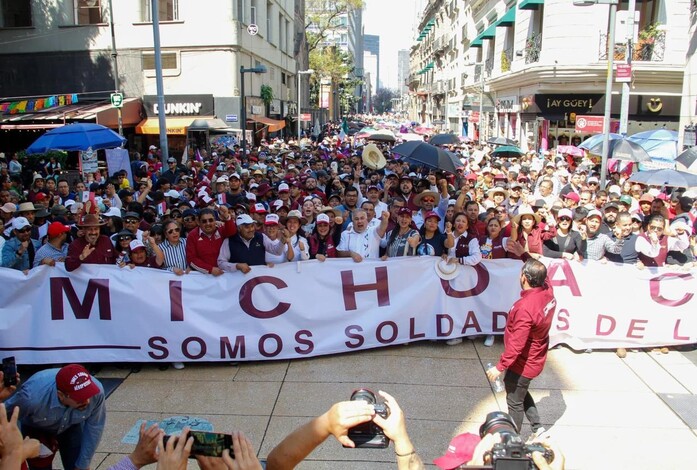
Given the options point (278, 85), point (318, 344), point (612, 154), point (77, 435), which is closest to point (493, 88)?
point (278, 85)

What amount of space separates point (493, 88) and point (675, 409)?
101ft

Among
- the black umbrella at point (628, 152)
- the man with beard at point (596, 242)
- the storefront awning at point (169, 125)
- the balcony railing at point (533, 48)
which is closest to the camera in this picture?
the man with beard at point (596, 242)

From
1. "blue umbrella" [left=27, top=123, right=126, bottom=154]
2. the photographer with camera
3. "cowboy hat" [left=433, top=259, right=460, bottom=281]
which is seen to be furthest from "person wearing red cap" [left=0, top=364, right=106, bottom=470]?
"blue umbrella" [left=27, top=123, right=126, bottom=154]

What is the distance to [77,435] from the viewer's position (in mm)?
3725

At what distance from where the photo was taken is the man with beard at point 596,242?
22.2 feet

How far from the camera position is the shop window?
92.3ft

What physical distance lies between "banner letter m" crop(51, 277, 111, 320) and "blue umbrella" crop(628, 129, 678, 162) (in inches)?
460

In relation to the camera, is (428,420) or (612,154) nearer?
(428,420)

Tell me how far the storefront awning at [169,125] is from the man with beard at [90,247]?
822 inches

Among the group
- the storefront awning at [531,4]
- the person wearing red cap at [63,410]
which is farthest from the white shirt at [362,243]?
the storefront awning at [531,4]

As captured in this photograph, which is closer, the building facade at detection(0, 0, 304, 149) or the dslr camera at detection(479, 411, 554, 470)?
the dslr camera at detection(479, 411, 554, 470)

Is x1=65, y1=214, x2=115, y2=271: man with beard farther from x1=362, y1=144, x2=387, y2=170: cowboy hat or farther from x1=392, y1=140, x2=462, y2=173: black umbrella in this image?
x1=362, y1=144, x2=387, y2=170: cowboy hat

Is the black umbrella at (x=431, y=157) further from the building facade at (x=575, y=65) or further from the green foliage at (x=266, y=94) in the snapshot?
the green foliage at (x=266, y=94)

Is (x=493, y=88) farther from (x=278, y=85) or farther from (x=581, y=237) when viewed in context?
(x=581, y=237)
